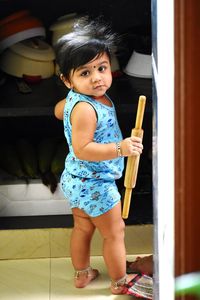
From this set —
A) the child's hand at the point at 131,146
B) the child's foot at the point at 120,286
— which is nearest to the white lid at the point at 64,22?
the child's hand at the point at 131,146

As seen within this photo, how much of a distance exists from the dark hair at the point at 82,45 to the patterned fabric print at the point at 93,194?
28 centimetres

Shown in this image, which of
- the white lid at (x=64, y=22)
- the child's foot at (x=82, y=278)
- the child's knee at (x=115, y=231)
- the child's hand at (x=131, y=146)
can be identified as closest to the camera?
the child's hand at (x=131, y=146)

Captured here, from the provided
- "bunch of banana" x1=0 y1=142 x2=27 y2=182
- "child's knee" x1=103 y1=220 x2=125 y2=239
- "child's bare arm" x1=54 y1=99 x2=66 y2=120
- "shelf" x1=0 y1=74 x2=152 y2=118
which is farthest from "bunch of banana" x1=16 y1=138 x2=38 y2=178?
"child's knee" x1=103 y1=220 x2=125 y2=239

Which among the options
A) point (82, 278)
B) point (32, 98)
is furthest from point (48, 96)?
point (82, 278)

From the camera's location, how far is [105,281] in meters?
2.09

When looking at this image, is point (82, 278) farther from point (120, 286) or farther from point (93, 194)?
point (93, 194)

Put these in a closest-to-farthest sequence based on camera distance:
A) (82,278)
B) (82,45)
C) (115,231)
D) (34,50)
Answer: (82,45) → (115,231) → (82,278) → (34,50)

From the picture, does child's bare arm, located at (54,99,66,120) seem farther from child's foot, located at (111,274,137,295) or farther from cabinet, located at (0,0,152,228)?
child's foot, located at (111,274,137,295)

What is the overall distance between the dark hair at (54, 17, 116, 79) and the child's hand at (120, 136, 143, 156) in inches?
8.9

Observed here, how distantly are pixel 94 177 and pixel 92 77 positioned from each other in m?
0.26

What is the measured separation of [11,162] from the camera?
2271mm

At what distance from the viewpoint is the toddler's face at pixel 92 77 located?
185 cm

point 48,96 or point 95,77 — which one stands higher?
point 95,77

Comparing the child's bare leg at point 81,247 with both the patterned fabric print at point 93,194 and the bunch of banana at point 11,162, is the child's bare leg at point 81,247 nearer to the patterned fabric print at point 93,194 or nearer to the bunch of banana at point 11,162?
the patterned fabric print at point 93,194
